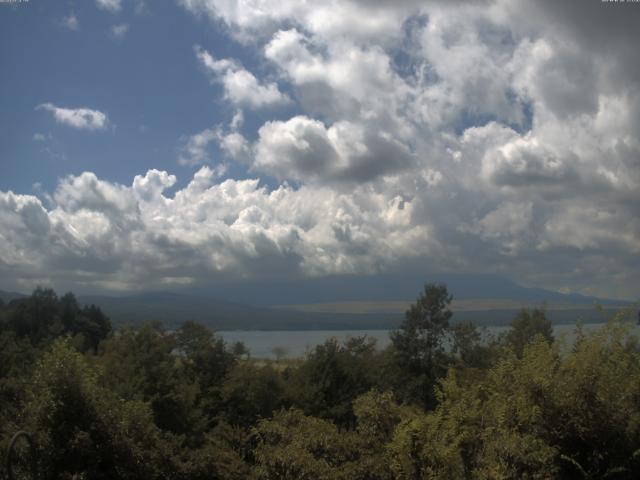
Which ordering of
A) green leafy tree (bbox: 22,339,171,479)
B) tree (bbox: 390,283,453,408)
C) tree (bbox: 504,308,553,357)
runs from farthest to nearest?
tree (bbox: 504,308,553,357), tree (bbox: 390,283,453,408), green leafy tree (bbox: 22,339,171,479)

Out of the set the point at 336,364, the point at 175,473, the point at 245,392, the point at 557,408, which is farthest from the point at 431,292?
the point at 557,408

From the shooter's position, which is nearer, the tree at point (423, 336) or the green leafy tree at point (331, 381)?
the green leafy tree at point (331, 381)

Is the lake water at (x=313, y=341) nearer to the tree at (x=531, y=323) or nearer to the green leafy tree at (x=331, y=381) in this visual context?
the tree at (x=531, y=323)

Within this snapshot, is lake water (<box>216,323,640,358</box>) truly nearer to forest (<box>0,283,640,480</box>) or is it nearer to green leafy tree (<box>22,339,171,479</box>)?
forest (<box>0,283,640,480</box>)

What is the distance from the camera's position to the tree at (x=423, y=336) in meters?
37.5

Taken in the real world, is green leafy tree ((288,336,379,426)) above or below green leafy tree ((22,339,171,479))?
below

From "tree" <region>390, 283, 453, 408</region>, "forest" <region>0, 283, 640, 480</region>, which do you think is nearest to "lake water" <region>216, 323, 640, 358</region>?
"forest" <region>0, 283, 640, 480</region>

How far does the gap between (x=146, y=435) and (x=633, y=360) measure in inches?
443

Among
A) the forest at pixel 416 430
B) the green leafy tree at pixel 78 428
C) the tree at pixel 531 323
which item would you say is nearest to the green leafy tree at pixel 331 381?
the forest at pixel 416 430

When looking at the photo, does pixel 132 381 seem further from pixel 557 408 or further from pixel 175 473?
pixel 557 408

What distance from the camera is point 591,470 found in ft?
35.9

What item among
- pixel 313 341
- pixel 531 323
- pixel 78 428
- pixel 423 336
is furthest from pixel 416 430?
pixel 313 341

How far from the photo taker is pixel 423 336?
38062 mm

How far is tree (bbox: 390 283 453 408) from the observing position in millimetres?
37469
